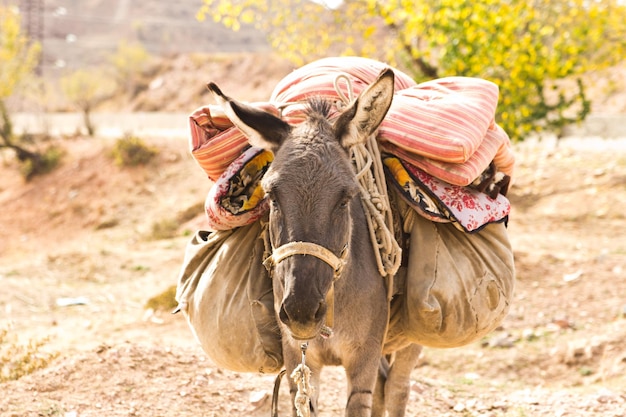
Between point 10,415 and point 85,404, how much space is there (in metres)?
0.51

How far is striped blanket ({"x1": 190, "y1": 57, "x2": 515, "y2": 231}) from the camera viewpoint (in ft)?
11.5

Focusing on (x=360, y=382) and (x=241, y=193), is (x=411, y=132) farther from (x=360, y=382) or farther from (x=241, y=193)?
(x=360, y=382)

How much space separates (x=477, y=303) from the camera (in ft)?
12.2

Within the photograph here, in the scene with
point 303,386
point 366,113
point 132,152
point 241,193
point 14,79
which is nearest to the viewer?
point 366,113

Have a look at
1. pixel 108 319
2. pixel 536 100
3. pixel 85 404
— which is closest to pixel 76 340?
pixel 108 319

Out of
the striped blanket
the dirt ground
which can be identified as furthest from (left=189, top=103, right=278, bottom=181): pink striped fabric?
the dirt ground

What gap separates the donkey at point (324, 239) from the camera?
8.77 feet

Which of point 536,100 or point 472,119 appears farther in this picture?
point 536,100

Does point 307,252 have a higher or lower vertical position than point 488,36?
higher

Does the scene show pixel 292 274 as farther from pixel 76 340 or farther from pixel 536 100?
pixel 536 100

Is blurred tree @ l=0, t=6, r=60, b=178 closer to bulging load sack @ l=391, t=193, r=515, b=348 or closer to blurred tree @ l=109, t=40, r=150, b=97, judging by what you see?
bulging load sack @ l=391, t=193, r=515, b=348

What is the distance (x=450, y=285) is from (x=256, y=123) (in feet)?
4.52

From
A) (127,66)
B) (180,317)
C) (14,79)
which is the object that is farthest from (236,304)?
(127,66)

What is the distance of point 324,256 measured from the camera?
2.69 m
